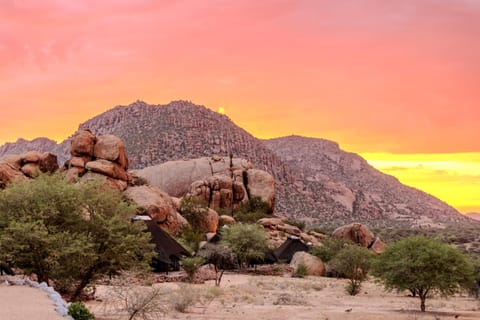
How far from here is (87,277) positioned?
24.2 metres

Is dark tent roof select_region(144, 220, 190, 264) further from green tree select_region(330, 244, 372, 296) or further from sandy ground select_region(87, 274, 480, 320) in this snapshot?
green tree select_region(330, 244, 372, 296)

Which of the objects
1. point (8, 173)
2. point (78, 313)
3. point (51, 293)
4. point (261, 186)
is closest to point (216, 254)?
point (8, 173)

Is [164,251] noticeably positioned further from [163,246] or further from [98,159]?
[98,159]

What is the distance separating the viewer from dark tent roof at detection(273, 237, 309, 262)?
58.2m

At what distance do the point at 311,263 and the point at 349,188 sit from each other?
10380cm

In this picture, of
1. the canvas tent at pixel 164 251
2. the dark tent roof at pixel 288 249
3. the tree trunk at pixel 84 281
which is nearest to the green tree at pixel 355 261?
Result: the canvas tent at pixel 164 251

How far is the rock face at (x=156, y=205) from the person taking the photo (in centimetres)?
5764

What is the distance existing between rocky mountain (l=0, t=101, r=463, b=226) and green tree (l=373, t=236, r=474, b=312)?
84821 mm

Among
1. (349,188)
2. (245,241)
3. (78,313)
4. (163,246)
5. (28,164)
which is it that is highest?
(349,188)

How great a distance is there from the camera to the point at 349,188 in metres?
154

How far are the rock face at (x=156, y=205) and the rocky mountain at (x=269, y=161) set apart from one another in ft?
177

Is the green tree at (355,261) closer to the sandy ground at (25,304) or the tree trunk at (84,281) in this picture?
the tree trunk at (84,281)

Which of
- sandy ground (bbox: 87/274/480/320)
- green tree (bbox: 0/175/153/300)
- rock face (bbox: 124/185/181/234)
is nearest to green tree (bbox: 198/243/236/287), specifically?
rock face (bbox: 124/185/181/234)

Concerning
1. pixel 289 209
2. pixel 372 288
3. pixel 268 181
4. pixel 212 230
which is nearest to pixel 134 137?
pixel 289 209
